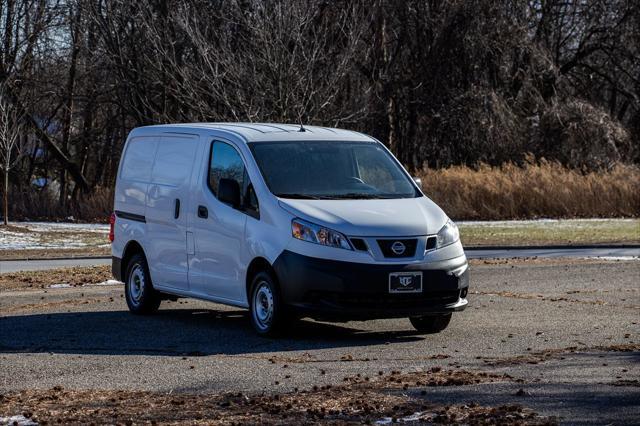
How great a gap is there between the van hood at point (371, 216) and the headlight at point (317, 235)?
0.04 m

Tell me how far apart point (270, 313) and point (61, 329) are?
2.38 m

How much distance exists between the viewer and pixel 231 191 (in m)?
12.4

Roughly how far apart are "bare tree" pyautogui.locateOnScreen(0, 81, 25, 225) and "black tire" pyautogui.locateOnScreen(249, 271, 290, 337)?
27984 mm

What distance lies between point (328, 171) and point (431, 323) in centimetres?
174

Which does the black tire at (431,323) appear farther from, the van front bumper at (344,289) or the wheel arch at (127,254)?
the wheel arch at (127,254)

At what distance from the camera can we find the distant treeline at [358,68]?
37594 millimetres

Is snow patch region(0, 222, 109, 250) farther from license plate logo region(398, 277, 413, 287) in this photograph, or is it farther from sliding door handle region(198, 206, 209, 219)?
license plate logo region(398, 277, 413, 287)

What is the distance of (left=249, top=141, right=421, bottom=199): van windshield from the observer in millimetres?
12383

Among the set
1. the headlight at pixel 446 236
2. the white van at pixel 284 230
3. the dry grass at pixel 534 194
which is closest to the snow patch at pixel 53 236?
the dry grass at pixel 534 194

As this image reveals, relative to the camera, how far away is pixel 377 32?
43750mm

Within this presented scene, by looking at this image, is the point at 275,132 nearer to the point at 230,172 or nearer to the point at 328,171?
the point at 230,172

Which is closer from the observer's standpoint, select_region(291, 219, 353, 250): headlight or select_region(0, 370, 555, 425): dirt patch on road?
select_region(0, 370, 555, 425): dirt patch on road

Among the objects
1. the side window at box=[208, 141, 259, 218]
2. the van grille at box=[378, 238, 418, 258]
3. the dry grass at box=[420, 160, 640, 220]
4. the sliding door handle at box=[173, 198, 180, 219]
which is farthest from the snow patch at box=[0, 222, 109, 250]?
the van grille at box=[378, 238, 418, 258]

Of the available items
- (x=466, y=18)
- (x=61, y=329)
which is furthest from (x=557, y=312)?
(x=466, y=18)
